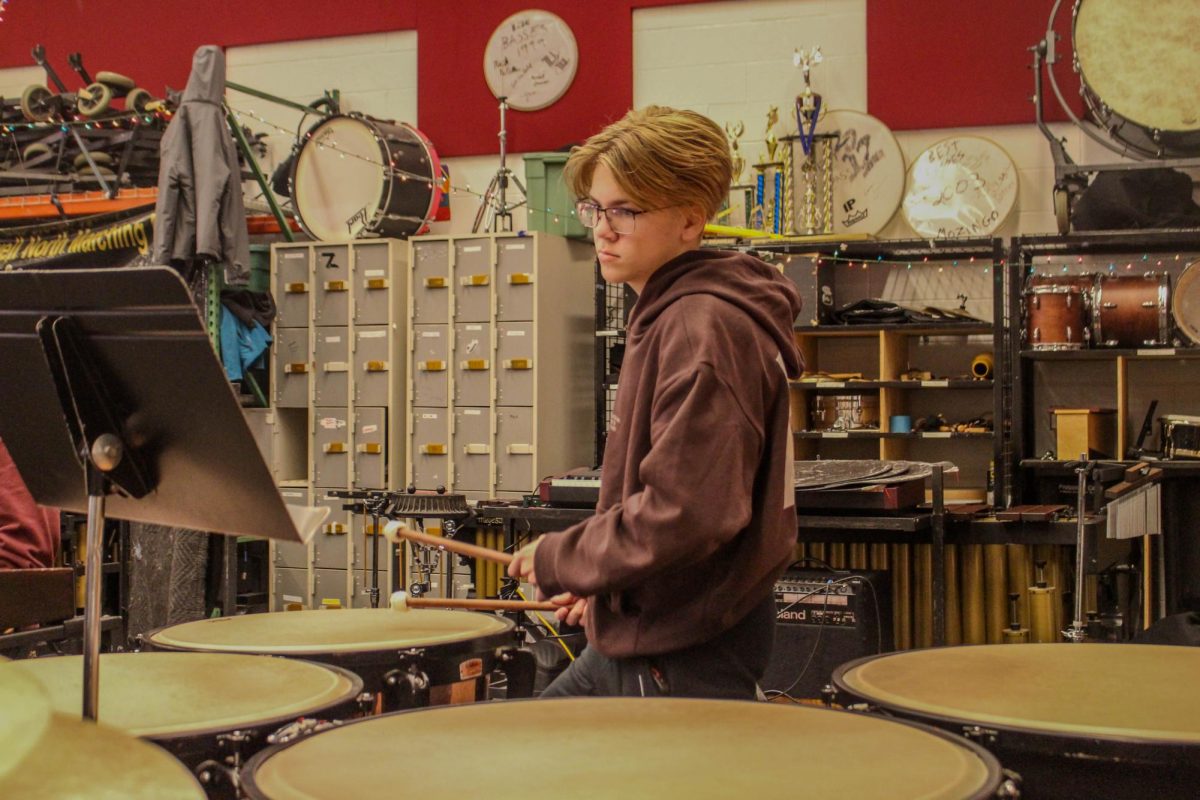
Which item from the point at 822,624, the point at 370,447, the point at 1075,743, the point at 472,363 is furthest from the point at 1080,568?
the point at 370,447

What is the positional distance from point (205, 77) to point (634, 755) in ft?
18.1

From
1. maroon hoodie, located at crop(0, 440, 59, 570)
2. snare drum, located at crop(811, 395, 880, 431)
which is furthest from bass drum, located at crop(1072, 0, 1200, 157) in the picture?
maroon hoodie, located at crop(0, 440, 59, 570)

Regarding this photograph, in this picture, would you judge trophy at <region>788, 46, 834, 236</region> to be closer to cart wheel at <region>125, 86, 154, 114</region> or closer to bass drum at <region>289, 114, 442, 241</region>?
bass drum at <region>289, 114, 442, 241</region>

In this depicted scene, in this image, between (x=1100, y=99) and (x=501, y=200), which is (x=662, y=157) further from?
(x=501, y=200)

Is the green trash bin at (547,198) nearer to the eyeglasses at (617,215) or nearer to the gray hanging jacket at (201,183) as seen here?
the gray hanging jacket at (201,183)

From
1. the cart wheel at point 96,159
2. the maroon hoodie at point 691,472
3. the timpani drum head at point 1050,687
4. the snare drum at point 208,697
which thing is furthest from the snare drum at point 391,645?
the cart wheel at point 96,159

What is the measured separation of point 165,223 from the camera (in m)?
6.23

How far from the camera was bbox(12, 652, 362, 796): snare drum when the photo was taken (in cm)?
165

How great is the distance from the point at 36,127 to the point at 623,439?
21.4 ft

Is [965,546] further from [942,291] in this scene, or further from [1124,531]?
[942,291]

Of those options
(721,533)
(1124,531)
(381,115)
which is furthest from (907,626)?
(381,115)

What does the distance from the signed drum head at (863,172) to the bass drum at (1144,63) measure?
109 centimetres

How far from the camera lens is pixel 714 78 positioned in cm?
686

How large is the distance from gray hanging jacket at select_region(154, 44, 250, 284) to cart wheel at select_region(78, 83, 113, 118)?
3.00ft
